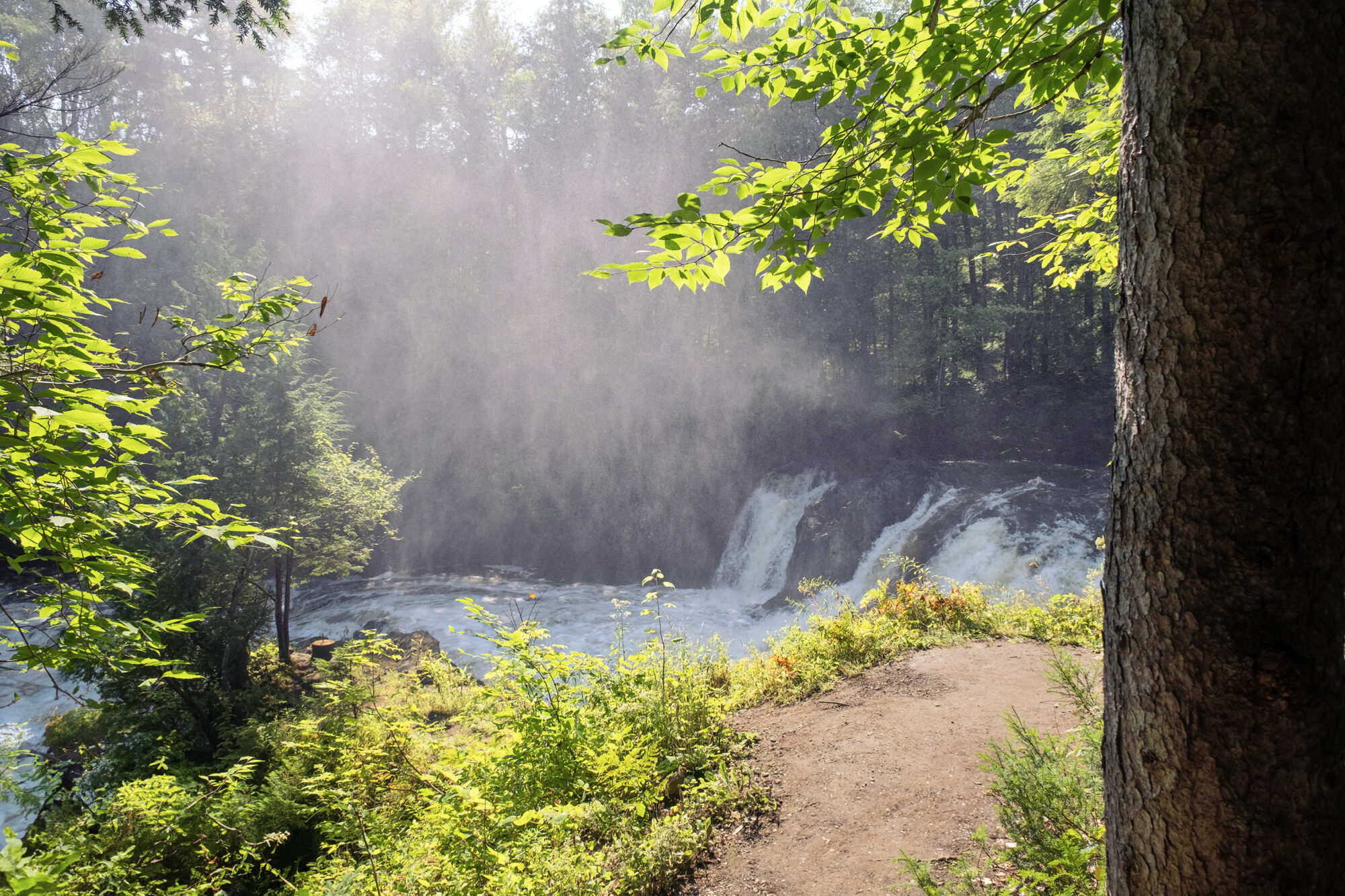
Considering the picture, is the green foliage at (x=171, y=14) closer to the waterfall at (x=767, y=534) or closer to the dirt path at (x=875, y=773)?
the dirt path at (x=875, y=773)

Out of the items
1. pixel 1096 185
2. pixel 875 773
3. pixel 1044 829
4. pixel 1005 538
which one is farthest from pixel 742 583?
pixel 1044 829

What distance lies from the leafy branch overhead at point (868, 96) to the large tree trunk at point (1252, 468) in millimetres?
804

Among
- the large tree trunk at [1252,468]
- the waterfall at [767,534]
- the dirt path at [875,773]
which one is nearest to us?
the large tree trunk at [1252,468]

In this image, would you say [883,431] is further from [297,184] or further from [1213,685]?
[297,184]

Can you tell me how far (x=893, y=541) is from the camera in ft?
46.7

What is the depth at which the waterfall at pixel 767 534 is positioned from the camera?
54.2 ft

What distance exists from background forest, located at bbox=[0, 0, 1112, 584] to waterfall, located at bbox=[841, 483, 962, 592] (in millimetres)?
3537

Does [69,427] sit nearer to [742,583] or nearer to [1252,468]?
[1252,468]

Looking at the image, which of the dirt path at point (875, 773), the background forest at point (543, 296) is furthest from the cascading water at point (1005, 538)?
the dirt path at point (875, 773)

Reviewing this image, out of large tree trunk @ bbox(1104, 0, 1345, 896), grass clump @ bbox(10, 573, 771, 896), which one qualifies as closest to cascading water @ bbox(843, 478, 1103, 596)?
grass clump @ bbox(10, 573, 771, 896)

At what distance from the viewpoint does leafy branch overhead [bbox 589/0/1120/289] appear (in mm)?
1931

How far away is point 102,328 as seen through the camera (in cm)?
2352

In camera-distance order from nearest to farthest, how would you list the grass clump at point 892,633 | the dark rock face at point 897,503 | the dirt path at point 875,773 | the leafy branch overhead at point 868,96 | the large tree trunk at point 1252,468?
the large tree trunk at point 1252,468, the leafy branch overhead at point 868,96, the dirt path at point 875,773, the grass clump at point 892,633, the dark rock face at point 897,503

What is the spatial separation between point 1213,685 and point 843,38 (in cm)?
226
